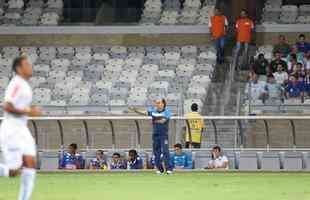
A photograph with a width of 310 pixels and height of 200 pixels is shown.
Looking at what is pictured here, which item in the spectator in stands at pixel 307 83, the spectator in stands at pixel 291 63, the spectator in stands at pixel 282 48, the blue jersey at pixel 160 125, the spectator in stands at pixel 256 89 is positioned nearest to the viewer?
the blue jersey at pixel 160 125

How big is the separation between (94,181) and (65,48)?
40.9ft

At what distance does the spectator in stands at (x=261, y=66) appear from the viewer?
27188 millimetres

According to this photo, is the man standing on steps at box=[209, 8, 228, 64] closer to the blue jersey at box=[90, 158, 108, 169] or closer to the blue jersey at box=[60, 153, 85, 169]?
the blue jersey at box=[90, 158, 108, 169]

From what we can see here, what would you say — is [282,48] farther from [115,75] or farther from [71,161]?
[71,161]

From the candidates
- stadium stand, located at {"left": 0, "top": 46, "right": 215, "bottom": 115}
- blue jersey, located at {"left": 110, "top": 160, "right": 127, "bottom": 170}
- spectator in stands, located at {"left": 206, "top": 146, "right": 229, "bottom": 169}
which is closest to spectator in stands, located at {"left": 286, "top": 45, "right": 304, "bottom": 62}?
stadium stand, located at {"left": 0, "top": 46, "right": 215, "bottom": 115}

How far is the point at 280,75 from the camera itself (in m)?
26.6

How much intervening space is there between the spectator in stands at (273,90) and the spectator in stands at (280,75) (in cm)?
51

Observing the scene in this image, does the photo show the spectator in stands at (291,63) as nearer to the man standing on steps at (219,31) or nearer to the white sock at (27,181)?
the man standing on steps at (219,31)

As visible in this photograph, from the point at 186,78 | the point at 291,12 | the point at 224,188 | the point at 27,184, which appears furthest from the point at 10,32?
the point at 27,184

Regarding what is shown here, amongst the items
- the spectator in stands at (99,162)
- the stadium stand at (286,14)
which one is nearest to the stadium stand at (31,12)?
the stadium stand at (286,14)

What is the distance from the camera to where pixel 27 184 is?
12.7m

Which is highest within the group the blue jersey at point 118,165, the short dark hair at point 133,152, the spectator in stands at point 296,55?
the spectator in stands at point 296,55

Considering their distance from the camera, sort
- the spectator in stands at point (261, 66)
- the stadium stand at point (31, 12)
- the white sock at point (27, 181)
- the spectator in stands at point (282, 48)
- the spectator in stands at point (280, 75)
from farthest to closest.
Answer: the stadium stand at point (31, 12) → the spectator in stands at point (282, 48) → the spectator in stands at point (261, 66) → the spectator in stands at point (280, 75) → the white sock at point (27, 181)

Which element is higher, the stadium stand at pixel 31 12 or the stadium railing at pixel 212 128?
the stadium stand at pixel 31 12
